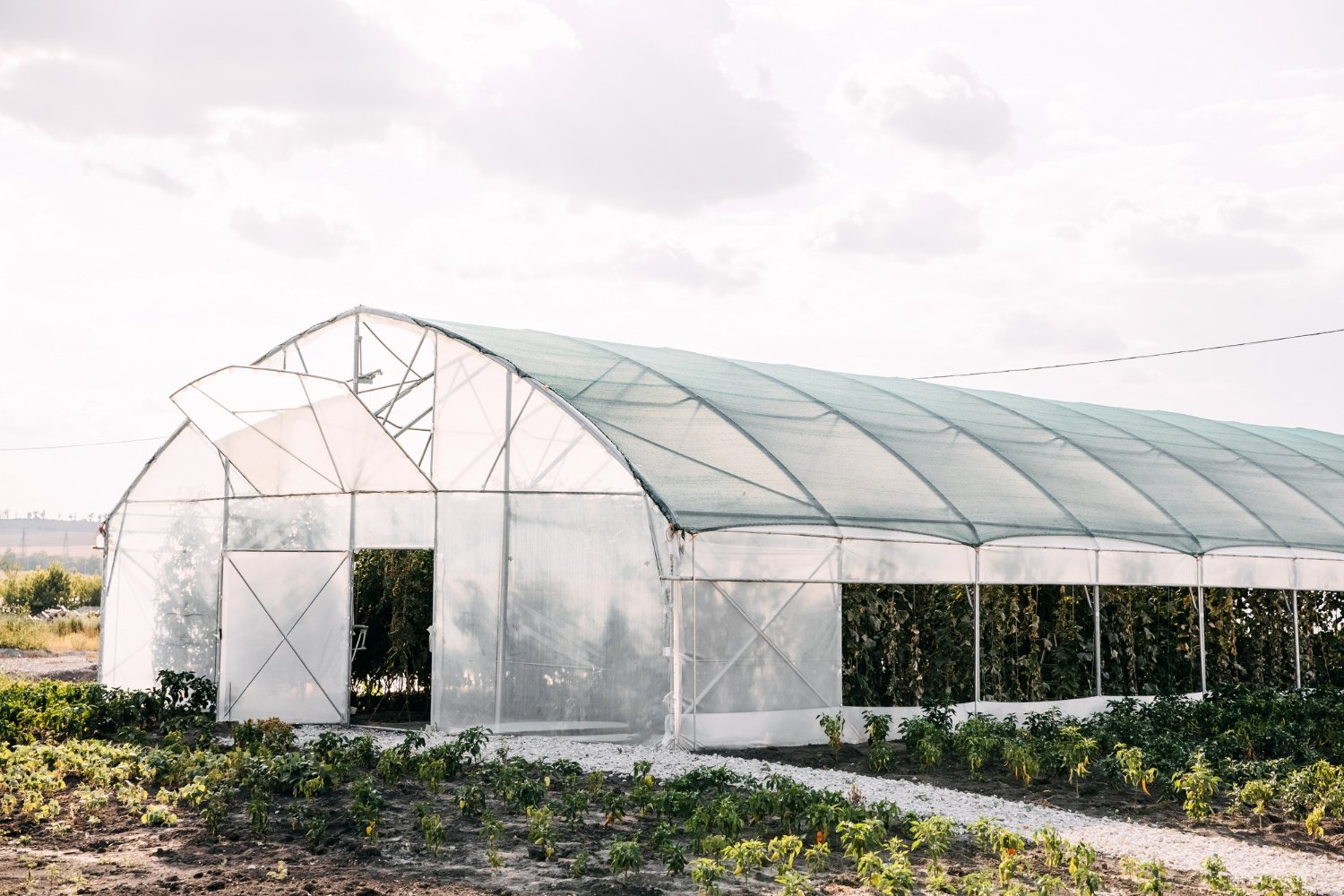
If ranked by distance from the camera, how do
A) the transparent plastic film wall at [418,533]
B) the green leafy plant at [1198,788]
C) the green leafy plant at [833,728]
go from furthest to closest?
the transparent plastic film wall at [418,533] < the green leafy plant at [833,728] < the green leafy plant at [1198,788]

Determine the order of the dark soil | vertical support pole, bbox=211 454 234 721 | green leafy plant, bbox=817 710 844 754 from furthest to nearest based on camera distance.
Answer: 1. vertical support pole, bbox=211 454 234 721
2. green leafy plant, bbox=817 710 844 754
3. the dark soil

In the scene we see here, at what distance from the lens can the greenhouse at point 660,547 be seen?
519 inches

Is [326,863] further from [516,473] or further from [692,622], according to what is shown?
[516,473]

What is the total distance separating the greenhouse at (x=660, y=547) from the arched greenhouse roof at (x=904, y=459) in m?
0.06

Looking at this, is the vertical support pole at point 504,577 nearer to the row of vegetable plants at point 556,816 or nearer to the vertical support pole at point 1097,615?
the row of vegetable plants at point 556,816

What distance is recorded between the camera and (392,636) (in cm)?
1655

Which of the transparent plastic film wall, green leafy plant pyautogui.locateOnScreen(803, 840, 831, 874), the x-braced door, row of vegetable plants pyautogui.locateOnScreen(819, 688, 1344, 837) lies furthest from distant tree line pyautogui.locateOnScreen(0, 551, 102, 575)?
green leafy plant pyautogui.locateOnScreen(803, 840, 831, 874)

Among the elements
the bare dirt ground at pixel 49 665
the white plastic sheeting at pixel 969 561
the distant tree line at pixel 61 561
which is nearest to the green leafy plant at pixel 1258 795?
the white plastic sheeting at pixel 969 561

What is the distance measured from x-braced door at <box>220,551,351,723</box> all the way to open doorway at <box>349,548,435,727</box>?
61 centimetres

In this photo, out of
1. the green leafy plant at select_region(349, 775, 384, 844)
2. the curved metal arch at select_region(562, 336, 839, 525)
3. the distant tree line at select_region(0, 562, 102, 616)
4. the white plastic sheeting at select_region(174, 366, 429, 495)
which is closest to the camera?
the green leafy plant at select_region(349, 775, 384, 844)

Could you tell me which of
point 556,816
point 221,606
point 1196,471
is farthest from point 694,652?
point 1196,471

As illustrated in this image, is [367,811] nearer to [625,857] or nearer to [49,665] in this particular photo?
[625,857]

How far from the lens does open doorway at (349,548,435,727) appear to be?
1656cm

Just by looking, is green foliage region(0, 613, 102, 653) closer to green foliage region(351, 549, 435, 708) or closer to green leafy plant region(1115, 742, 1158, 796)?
green foliage region(351, 549, 435, 708)
